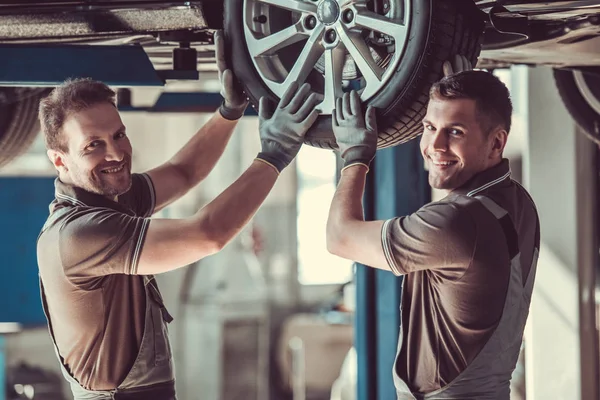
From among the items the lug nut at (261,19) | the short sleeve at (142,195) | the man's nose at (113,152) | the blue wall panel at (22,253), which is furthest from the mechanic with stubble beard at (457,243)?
the blue wall panel at (22,253)

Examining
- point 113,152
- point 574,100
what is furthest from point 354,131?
point 574,100

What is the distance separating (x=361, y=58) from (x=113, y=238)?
31.7 inches

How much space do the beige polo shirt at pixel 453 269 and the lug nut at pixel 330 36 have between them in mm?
520

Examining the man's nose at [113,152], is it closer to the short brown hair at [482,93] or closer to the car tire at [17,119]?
the short brown hair at [482,93]

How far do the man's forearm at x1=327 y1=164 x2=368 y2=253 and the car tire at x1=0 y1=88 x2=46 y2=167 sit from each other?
1626mm

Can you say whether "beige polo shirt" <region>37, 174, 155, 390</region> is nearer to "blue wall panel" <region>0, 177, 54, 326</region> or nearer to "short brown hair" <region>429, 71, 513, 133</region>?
"short brown hair" <region>429, 71, 513, 133</region>

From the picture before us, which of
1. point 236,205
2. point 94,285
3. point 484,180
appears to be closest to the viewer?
point 484,180

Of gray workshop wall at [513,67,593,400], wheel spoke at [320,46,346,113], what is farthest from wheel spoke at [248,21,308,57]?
gray workshop wall at [513,67,593,400]

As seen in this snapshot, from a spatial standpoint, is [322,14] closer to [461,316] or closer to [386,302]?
[461,316]

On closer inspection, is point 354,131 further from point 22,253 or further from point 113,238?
point 22,253

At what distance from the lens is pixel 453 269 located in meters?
2.12

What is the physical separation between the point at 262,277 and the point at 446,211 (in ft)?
27.1

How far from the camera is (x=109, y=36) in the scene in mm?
2727

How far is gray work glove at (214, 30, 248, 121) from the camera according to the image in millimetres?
2412
